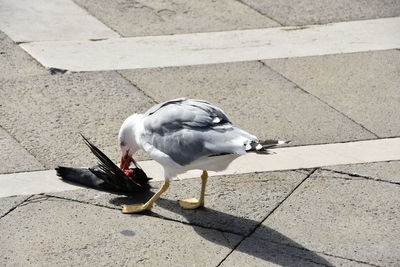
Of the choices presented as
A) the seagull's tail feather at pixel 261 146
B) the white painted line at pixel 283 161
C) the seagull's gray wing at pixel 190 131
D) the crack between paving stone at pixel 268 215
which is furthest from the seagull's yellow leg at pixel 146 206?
the seagull's tail feather at pixel 261 146

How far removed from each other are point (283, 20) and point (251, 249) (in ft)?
16.0

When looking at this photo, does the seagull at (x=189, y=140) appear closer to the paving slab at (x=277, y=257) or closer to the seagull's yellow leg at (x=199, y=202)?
the seagull's yellow leg at (x=199, y=202)

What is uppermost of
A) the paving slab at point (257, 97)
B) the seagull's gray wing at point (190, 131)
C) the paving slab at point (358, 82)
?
the seagull's gray wing at point (190, 131)

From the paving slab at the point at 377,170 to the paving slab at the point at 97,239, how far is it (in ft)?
4.75

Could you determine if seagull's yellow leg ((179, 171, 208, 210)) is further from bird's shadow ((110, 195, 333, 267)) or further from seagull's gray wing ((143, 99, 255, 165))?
seagull's gray wing ((143, 99, 255, 165))

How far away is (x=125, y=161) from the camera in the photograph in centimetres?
679

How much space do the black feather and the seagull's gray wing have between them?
17.3 inches

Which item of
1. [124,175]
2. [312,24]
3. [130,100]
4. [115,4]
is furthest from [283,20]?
[124,175]

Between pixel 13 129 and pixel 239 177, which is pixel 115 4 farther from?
pixel 239 177

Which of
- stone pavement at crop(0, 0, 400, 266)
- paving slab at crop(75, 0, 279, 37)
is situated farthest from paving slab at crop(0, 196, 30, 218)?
paving slab at crop(75, 0, 279, 37)

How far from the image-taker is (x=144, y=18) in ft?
33.5

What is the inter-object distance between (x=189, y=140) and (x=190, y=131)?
76 mm

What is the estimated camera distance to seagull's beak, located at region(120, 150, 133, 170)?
676 centimetres

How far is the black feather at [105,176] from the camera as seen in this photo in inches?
262
